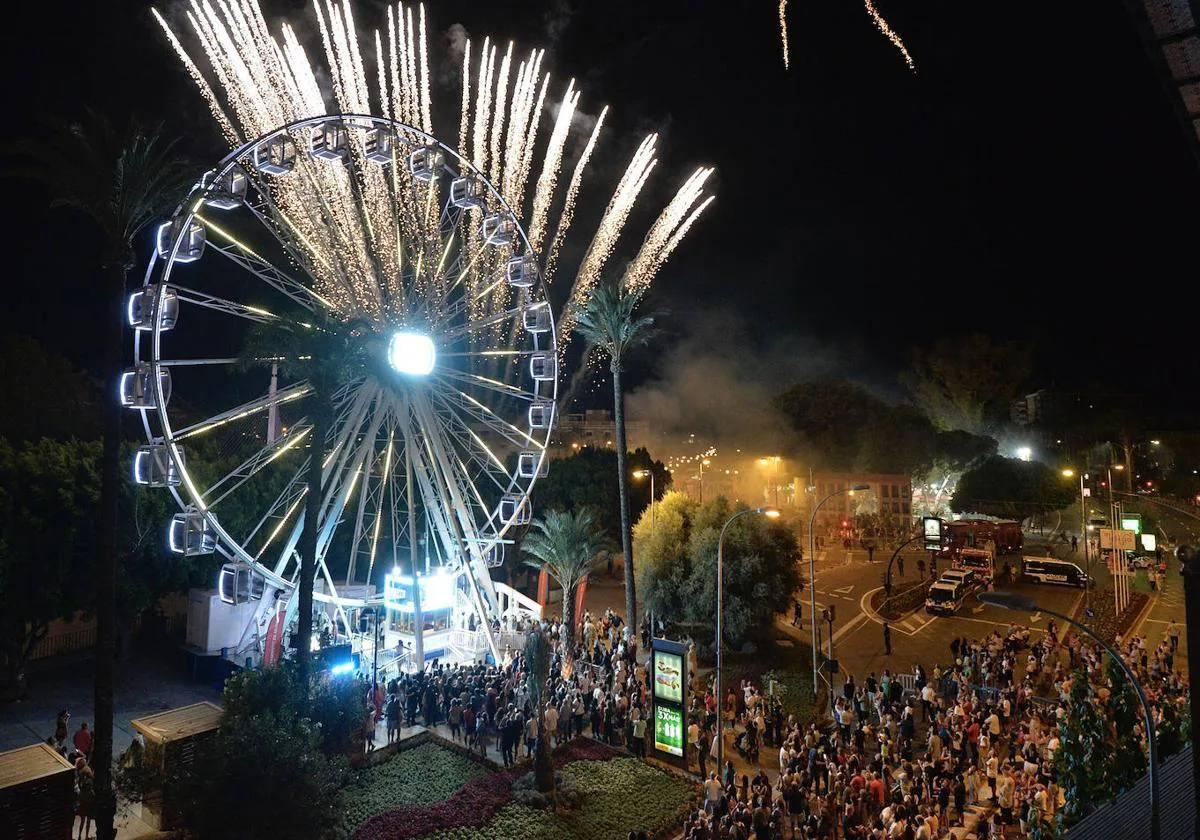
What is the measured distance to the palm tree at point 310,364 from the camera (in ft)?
57.3

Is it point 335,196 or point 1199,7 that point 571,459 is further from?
point 1199,7

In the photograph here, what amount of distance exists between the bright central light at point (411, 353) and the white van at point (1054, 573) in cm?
Answer: 3633

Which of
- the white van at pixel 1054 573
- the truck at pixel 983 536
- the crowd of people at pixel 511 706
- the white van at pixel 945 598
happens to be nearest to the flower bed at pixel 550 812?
the crowd of people at pixel 511 706

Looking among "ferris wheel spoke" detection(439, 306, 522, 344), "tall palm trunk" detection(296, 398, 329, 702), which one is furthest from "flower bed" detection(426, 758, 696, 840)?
"ferris wheel spoke" detection(439, 306, 522, 344)

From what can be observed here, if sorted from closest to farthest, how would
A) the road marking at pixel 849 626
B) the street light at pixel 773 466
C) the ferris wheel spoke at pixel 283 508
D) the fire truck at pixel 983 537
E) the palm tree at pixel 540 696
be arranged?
1. the palm tree at pixel 540 696
2. the ferris wheel spoke at pixel 283 508
3. the road marking at pixel 849 626
4. the fire truck at pixel 983 537
5. the street light at pixel 773 466

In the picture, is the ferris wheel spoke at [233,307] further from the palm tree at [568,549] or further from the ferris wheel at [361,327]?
the palm tree at [568,549]

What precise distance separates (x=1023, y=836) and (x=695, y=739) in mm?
7498

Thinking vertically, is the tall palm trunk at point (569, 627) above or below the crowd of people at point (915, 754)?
above

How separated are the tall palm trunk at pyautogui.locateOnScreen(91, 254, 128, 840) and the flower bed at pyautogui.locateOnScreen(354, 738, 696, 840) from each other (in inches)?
183

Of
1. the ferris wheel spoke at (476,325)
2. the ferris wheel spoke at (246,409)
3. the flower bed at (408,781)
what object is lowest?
the flower bed at (408,781)

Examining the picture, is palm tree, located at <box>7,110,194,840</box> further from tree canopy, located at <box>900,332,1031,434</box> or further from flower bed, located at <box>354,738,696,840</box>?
tree canopy, located at <box>900,332,1031,434</box>

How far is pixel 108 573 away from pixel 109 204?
7.65m

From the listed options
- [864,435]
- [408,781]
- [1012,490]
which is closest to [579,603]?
[408,781]

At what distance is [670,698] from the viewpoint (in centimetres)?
1867
